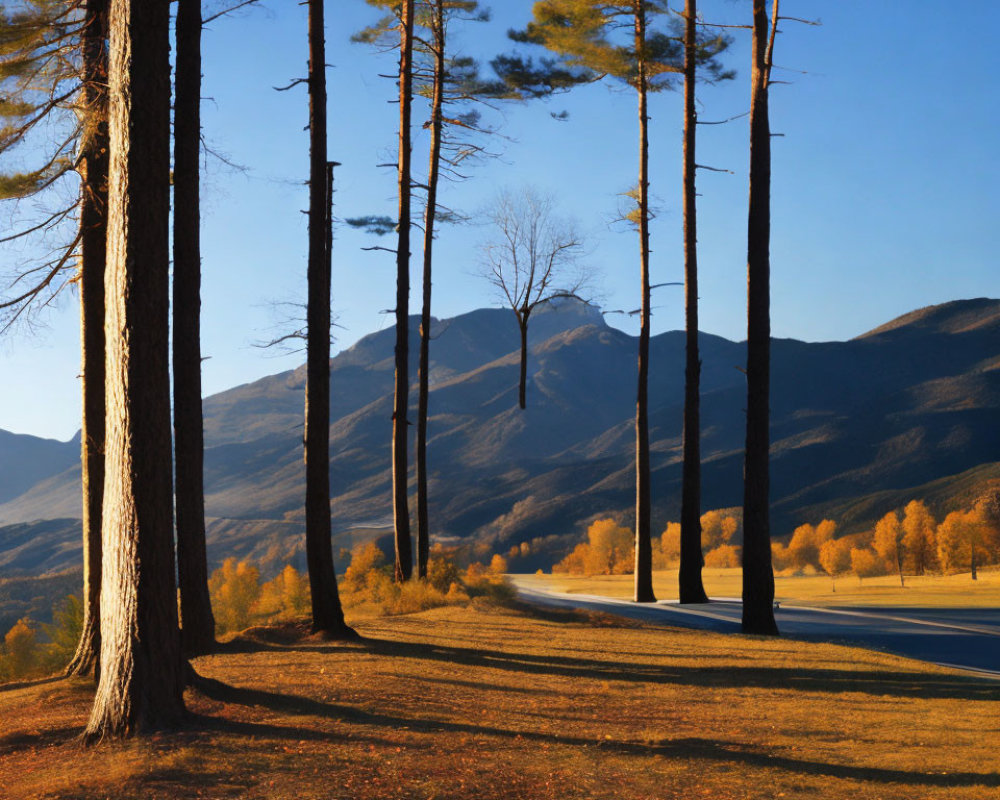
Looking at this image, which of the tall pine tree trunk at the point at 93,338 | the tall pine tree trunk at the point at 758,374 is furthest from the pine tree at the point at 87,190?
the tall pine tree trunk at the point at 758,374

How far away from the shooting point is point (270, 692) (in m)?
7.71

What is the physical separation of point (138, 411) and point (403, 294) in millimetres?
12631

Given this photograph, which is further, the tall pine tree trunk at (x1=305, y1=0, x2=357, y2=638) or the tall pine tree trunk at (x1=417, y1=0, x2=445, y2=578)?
the tall pine tree trunk at (x1=417, y1=0, x2=445, y2=578)

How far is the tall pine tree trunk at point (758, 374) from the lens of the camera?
12984 mm

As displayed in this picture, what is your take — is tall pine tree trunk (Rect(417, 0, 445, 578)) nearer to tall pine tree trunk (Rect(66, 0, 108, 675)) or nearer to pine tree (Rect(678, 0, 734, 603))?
pine tree (Rect(678, 0, 734, 603))

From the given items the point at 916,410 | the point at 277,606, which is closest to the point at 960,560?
the point at 277,606

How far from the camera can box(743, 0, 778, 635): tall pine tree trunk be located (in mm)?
12984

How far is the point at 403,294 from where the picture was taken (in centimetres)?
1881

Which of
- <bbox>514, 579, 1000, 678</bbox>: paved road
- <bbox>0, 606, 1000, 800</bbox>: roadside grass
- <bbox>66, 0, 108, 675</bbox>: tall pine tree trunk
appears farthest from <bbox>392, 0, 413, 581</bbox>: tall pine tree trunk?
<bbox>66, 0, 108, 675</bbox>: tall pine tree trunk

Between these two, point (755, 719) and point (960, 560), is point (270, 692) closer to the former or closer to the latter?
point (755, 719)

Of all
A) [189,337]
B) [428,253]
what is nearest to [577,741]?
[189,337]

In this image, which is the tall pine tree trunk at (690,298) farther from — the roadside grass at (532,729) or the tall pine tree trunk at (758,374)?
the roadside grass at (532,729)

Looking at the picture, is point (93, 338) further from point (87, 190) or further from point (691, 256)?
point (691, 256)

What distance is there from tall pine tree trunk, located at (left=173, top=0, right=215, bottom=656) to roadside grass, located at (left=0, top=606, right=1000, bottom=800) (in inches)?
33.7
